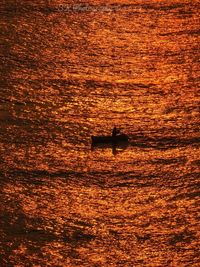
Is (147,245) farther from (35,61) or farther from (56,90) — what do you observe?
(35,61)

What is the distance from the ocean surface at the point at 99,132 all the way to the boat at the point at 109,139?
0.02 m

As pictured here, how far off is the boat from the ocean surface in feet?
0.05

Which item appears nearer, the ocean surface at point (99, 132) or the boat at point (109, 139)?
the ocean surface at point (99, 132)

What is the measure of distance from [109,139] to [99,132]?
0.03 meters

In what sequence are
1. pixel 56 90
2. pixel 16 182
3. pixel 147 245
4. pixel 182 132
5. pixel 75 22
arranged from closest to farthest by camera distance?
pixel 147 245
pixel 16 182
pixel 182 132
pixel 56 90
pixel 75 22

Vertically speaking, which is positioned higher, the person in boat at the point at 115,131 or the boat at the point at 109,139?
the person in boat at the point at 115,131

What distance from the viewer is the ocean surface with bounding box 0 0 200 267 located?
1.23 meters

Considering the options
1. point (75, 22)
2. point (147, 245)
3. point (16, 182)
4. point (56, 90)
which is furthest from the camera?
point (75, 22)

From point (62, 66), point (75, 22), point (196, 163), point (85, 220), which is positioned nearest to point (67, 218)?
point (85, 220)

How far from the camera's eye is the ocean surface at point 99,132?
1.23m

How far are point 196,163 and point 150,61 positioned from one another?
1.35ft

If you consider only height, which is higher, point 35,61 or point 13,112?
point 35,61

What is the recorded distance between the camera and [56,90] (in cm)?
154

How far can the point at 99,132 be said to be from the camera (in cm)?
143
